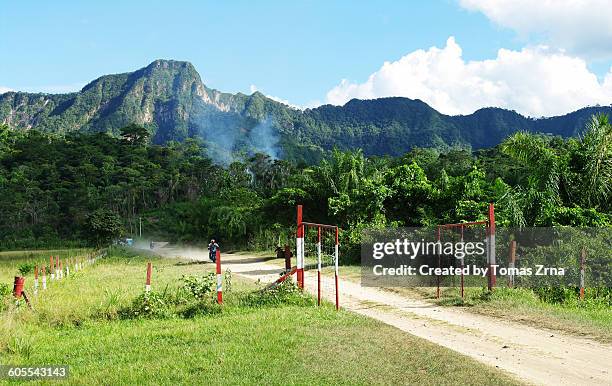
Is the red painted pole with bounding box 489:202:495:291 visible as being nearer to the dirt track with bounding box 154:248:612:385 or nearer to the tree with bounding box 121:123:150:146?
the dirt track with bounding box 154:248:612:385

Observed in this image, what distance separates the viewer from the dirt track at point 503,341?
6887mm

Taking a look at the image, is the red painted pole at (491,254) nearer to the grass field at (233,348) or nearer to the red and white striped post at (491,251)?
the red and white striped post at (491,251)

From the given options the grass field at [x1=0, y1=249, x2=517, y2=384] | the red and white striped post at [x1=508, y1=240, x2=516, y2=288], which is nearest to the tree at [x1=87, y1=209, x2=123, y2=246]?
the grass field at [x1=0, y1=249, x2=517, y2=384]

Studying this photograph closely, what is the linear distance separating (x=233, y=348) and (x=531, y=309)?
6.28 metres

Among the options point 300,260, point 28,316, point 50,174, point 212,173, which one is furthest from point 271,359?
point 50,174

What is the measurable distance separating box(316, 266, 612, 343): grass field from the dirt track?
36 centimetres

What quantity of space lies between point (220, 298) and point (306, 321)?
2.33 m

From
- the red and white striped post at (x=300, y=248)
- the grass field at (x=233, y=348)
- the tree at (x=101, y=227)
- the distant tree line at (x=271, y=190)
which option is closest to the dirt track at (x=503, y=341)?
the grass field at (x=233, y=348)

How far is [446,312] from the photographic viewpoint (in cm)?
1120

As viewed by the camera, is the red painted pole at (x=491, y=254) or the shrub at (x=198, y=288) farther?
the red painted pole at (x=491, y=254)

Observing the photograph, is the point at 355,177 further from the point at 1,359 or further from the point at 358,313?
the point at 1,359

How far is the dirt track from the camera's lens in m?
6.89

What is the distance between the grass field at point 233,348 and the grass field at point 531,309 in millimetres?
2803

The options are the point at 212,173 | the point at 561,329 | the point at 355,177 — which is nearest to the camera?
the point at 561,329
